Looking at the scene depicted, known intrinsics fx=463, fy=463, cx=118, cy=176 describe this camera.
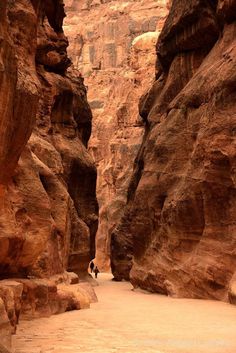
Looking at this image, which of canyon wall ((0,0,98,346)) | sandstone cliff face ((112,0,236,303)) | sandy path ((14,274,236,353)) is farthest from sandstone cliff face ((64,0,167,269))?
sandy path ((14,274,236,353))

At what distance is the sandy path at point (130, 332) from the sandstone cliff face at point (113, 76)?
27247 mm

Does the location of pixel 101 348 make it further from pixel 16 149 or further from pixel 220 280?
pixel 220 280

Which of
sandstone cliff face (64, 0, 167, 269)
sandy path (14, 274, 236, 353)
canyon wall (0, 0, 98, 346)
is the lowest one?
sandy path (14, 274, 236, 353)

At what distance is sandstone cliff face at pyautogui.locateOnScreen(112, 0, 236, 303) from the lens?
556 inches

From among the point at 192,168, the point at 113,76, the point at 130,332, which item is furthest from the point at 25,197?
the point at 113,76

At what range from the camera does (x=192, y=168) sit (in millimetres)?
15758

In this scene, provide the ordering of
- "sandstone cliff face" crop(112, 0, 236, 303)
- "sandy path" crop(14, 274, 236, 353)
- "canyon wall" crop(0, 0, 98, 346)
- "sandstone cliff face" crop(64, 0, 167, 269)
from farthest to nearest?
"sandstone cliff face" crop(64, 0, 167, 269) < "sandstone cliff face" crop(112, 0, 236, 303) < "canyon wall" crop(0, 0, 98, 346) < "sandy path" crop(14, 274, 236, 353)

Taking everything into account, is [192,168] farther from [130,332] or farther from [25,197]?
[130,332]

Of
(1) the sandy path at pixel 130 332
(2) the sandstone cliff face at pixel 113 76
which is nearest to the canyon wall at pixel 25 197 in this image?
(1) the sandy path at pixel 130 332

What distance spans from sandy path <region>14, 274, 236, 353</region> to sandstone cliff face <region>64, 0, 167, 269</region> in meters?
27.2

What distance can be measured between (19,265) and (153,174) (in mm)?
10691

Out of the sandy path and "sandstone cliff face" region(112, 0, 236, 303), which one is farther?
"sandstone cliff face" region(112, 0, 236, 303)

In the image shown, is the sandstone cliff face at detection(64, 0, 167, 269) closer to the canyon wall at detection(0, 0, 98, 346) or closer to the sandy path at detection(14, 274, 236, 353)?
the canyon wall at detection(0, 0, 98, 346)

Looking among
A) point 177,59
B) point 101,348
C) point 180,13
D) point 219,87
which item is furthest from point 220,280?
point 180,13
